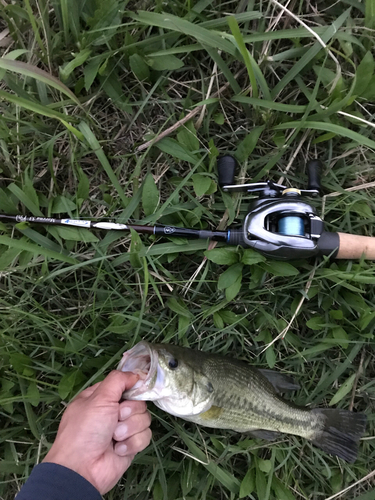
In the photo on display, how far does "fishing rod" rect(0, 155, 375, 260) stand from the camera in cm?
201

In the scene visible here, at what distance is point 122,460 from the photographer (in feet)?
6.82

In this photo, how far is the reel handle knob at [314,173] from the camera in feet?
7.15

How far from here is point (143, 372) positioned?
1.96 metres

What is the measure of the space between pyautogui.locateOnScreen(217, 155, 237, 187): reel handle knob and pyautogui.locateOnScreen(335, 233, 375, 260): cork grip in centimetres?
72

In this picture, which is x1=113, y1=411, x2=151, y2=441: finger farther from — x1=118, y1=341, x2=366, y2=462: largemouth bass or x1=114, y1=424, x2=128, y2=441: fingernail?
x1=118, y1=341, x2=366, y2=462: largemouth bass

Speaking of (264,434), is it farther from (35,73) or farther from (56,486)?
(35,73)

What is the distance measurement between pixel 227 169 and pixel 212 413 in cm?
142

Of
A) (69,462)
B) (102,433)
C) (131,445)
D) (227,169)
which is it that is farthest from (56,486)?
(227,169)

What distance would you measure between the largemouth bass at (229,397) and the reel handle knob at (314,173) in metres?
1.15

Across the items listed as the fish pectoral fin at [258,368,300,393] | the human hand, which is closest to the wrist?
the human hand

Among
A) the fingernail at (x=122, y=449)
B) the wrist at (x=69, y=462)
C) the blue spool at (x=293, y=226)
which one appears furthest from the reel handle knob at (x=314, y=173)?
the wrist at (x=69, y=462)

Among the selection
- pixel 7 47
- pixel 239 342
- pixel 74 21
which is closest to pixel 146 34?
pixel 74 21

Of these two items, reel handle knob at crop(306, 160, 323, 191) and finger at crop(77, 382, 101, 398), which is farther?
reel handle knob at crop(306, 160, 323, 191)

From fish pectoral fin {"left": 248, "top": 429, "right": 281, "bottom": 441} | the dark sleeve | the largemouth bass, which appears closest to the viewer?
the dark sleeve
